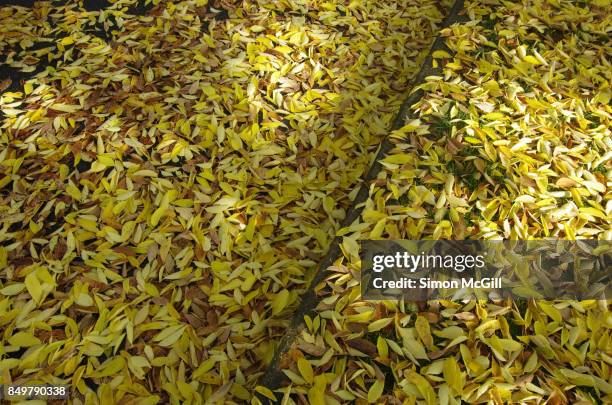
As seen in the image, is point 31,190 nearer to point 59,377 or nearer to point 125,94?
point 125,94

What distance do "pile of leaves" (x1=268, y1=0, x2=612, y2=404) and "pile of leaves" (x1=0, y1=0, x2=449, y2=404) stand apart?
31 centimetres

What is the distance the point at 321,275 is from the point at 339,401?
47cm

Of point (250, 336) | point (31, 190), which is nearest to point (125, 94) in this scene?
point (31, 190)

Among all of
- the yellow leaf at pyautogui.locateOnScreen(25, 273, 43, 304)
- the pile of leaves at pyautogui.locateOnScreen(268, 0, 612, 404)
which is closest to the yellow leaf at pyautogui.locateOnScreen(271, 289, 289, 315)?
the pile of leaves at pyautogui.locateOnScreen(268, 0, 612, 404)

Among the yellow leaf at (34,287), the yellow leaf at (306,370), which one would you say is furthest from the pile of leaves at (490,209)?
the yellow leaf at (34,287)

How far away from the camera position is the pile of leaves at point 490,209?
4.99ft

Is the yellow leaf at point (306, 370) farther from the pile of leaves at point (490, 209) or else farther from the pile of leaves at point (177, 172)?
the pile of leaves at point (177, 172)

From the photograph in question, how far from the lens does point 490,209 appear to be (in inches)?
75.8

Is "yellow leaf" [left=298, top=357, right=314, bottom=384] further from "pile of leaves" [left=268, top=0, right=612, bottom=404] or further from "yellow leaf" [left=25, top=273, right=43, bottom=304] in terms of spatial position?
"yellow leaf" [left=25, top=273, right=43, bottom=304]

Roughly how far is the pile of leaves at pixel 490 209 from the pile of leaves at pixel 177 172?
311 millimetres

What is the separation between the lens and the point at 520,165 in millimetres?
2057

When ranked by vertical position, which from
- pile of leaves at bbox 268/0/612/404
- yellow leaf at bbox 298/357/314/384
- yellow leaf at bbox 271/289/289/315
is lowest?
yellow leaf at bbox 271/289/289/315

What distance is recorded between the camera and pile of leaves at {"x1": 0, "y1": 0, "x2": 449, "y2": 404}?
1.79 meters

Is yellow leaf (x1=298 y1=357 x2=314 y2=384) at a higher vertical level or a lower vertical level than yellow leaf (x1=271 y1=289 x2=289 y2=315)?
higher
